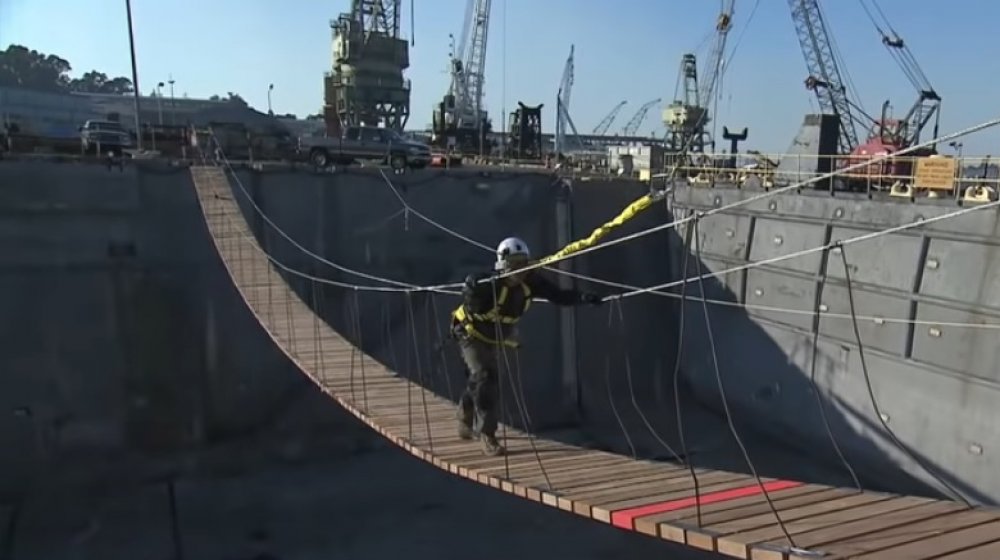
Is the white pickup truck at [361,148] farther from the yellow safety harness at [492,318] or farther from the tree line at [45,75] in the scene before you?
the tree line at [45,75]

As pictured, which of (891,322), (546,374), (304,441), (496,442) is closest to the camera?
(496,442)

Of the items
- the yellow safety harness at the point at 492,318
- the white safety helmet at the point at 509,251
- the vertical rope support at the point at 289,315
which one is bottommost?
the vertical rope support at the point at 289,315

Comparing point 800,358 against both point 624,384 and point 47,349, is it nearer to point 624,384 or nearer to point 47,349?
point 624,384

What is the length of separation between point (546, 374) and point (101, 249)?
8789 millimetres

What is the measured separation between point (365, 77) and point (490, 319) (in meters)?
41.2

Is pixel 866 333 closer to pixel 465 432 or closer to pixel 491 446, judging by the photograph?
pixel 465 432

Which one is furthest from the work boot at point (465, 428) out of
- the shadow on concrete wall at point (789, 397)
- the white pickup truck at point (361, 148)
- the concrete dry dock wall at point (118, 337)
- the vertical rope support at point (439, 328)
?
the white pickup truck at point (361, 148)

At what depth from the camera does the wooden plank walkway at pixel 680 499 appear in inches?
136

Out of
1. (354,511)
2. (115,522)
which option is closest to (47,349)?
(115,522)

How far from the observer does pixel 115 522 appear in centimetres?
1191

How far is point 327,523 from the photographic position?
478 inches

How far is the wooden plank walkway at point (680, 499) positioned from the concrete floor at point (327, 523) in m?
4.32

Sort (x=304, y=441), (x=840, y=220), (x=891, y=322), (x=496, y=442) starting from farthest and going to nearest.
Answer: (x=304, y=441), (x=840, y=220), (x=891, y=322), (x=496, y=442)

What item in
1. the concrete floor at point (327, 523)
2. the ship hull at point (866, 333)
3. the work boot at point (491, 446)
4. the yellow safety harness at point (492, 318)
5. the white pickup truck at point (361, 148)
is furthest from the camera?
the white pickup truck at point (361, 148)
